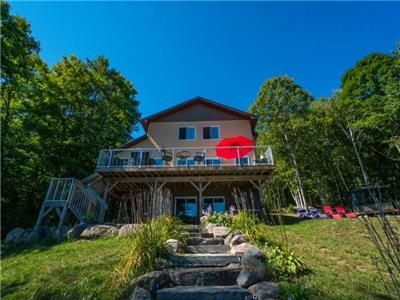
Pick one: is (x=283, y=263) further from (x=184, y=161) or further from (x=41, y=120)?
(x=41, y=120)

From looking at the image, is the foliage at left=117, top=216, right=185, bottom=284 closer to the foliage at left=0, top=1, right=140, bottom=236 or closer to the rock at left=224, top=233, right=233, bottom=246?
the rock at left=224, top=233, right=233, bottom=246

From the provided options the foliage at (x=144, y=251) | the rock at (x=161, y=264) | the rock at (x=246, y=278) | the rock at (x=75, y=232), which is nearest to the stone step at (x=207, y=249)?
the foliage at (x=144, y=251)

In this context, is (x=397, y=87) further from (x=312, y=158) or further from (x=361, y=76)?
(x=312, y=158)

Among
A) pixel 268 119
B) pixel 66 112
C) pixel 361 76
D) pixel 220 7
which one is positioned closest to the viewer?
pixel 220 7

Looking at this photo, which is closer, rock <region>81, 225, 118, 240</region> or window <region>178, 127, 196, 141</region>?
rock <region>81, 225, 118, 240</region>

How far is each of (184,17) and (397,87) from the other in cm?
1483

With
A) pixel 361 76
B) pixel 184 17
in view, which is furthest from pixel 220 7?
pixel 361 76

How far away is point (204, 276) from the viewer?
156 inches

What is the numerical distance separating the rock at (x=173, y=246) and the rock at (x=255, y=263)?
1.50 meters

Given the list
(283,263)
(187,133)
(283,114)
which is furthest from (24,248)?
(283,114)

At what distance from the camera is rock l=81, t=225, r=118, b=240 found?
800 cm

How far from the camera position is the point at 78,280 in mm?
4188

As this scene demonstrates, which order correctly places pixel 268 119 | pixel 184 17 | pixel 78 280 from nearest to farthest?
pixel 78 280, pixel 184 17, pixel 268 119

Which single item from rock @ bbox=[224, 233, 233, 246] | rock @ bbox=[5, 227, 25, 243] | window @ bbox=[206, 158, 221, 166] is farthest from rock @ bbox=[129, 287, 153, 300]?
window @ bbox=[206, 158, 221, 166]
